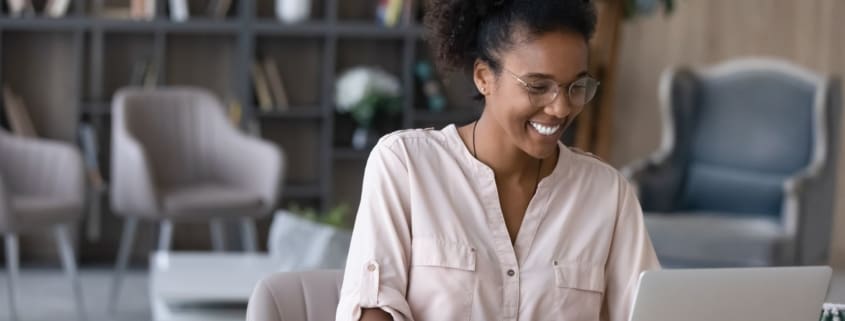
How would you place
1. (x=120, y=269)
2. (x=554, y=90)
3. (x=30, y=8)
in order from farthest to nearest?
(x=30, y=8)
(x=120, y=269)
(x=554, y=90)

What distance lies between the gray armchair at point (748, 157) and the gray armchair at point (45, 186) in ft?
7.03

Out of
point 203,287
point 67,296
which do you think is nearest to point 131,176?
point 67,296

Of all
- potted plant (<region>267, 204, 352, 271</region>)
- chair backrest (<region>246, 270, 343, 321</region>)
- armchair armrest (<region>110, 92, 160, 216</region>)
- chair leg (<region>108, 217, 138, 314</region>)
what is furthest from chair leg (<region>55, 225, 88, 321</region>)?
chair backrest (<region>246, 270, 343, 321</region>)

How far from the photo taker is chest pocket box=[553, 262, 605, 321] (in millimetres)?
2037

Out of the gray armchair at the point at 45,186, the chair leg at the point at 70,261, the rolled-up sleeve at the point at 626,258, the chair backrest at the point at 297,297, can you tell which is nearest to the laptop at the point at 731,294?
the rolled-up sleeve at the point at 626,258

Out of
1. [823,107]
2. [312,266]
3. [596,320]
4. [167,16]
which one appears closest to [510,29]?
[596,320]

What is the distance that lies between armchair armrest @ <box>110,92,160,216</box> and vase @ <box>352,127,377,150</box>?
1193 millimetres

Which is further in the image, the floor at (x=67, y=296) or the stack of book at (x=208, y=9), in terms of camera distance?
the stack of book at (x=208, y=9)

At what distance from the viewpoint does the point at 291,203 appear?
263 inches

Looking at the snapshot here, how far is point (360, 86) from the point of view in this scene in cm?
628

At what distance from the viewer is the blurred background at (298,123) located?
5.47m

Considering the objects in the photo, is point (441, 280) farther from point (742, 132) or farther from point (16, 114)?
point (16, 114)

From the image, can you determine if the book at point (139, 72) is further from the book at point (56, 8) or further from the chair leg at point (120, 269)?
the chair leg at point (120, 269)

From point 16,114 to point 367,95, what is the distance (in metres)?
1.54
